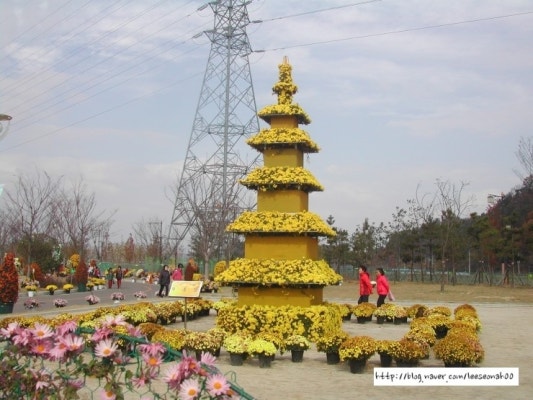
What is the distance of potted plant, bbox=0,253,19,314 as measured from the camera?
22.8m

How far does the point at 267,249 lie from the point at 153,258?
55289 millimetres

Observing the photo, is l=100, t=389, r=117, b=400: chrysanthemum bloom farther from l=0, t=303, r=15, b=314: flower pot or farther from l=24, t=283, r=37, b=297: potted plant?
l=24, t=283, r=37, b=297: potted plant

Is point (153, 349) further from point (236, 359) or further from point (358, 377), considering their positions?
point (236, 359)

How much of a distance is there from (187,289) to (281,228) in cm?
288

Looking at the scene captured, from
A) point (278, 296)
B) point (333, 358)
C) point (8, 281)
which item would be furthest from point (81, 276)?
point (333, 358)

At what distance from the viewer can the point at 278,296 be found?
47.3ft

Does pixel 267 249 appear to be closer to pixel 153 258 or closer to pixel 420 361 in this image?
pixel 420 361

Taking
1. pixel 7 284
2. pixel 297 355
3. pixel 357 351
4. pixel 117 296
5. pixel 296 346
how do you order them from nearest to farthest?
pixel 357 351, pixel 296 346, pixel 297 355, pixel 7 284, pixel 117 296

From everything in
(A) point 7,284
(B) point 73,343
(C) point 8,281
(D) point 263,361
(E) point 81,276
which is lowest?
(D) point 263,361

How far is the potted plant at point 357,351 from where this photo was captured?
1108 cm

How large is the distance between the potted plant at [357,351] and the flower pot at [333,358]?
71cm

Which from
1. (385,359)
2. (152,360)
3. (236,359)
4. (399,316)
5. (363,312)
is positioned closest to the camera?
(152,360)

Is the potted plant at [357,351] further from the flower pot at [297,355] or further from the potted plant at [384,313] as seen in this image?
the potted plant at [384,313]

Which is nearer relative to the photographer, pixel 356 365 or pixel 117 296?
pixel 356 365
